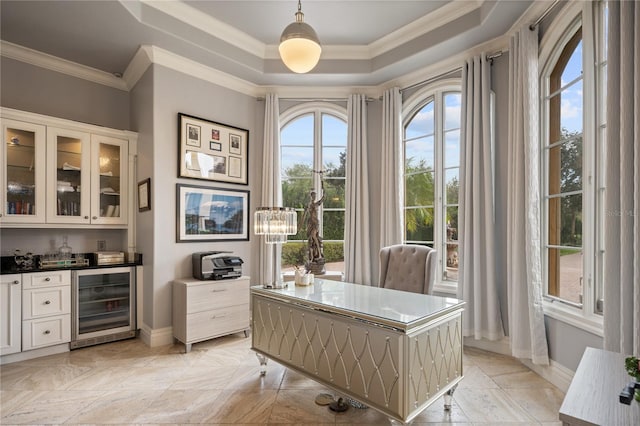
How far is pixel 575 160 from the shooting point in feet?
8.15

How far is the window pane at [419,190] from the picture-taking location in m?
3.90

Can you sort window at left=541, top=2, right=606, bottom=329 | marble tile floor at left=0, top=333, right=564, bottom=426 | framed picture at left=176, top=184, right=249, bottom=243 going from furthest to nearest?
1. framed picture at left=176, top=184, right=249, bottom=243
2. window at left=541, top=2, right=606, bottom=329
3. marble tile floor at left=0, top=333, right=564, bottom=426

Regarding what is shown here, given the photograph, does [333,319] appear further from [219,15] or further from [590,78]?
[219,15]

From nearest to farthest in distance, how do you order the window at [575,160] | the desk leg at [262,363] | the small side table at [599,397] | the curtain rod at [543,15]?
the small side table at [599,397]
the window at [575,160]
the curtain rod at [543,15]
the desk leg at [262,363]

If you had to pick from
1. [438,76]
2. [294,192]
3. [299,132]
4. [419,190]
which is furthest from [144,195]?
[438,76]

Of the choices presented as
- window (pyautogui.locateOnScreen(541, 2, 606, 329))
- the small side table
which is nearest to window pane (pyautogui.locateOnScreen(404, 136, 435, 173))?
window (pyautogui.locateOnScreen(541, 2, 606, 329))

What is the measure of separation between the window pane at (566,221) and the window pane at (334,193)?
243cm

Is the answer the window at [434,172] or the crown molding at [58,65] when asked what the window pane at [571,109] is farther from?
the crown molding at [58,65]

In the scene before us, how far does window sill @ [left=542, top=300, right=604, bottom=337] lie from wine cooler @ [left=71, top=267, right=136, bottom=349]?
13.1 feet

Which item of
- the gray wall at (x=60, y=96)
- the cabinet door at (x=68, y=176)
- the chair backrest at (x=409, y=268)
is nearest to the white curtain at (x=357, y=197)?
the chair backrest at (x=409, y=268)

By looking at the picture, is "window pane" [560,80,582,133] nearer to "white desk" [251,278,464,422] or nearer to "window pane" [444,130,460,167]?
"window pane" [444,130,460,167]

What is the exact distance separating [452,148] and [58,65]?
445cm

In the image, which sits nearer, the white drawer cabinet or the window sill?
the window sill

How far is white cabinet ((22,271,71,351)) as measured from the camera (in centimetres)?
298
